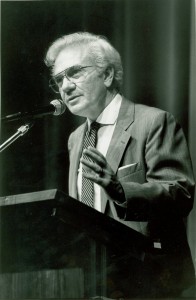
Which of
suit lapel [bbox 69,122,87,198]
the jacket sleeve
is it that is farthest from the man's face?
the jacket sleeve

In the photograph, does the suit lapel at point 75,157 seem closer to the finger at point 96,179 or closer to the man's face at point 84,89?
the man's face at point 84,89

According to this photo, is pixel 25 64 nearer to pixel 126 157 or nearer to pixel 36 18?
pixel 36 18

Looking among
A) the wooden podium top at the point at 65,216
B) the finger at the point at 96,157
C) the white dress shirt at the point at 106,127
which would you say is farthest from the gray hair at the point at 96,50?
the wooden podium top at the point at 65,216

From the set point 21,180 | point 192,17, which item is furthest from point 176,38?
point 21,180

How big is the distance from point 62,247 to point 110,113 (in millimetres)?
790

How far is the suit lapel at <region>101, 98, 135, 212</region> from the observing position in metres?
1.84

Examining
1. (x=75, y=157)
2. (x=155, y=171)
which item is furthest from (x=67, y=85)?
(x=155, y=171)

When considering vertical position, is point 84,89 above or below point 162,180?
above

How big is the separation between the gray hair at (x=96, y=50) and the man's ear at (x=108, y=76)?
0.06 ft

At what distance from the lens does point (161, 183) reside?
1.71m

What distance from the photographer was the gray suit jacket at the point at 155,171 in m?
1.63

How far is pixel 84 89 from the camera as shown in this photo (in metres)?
2.03

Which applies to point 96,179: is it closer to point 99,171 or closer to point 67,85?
point 99,171

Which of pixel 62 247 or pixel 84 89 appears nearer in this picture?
pixel 62 247
